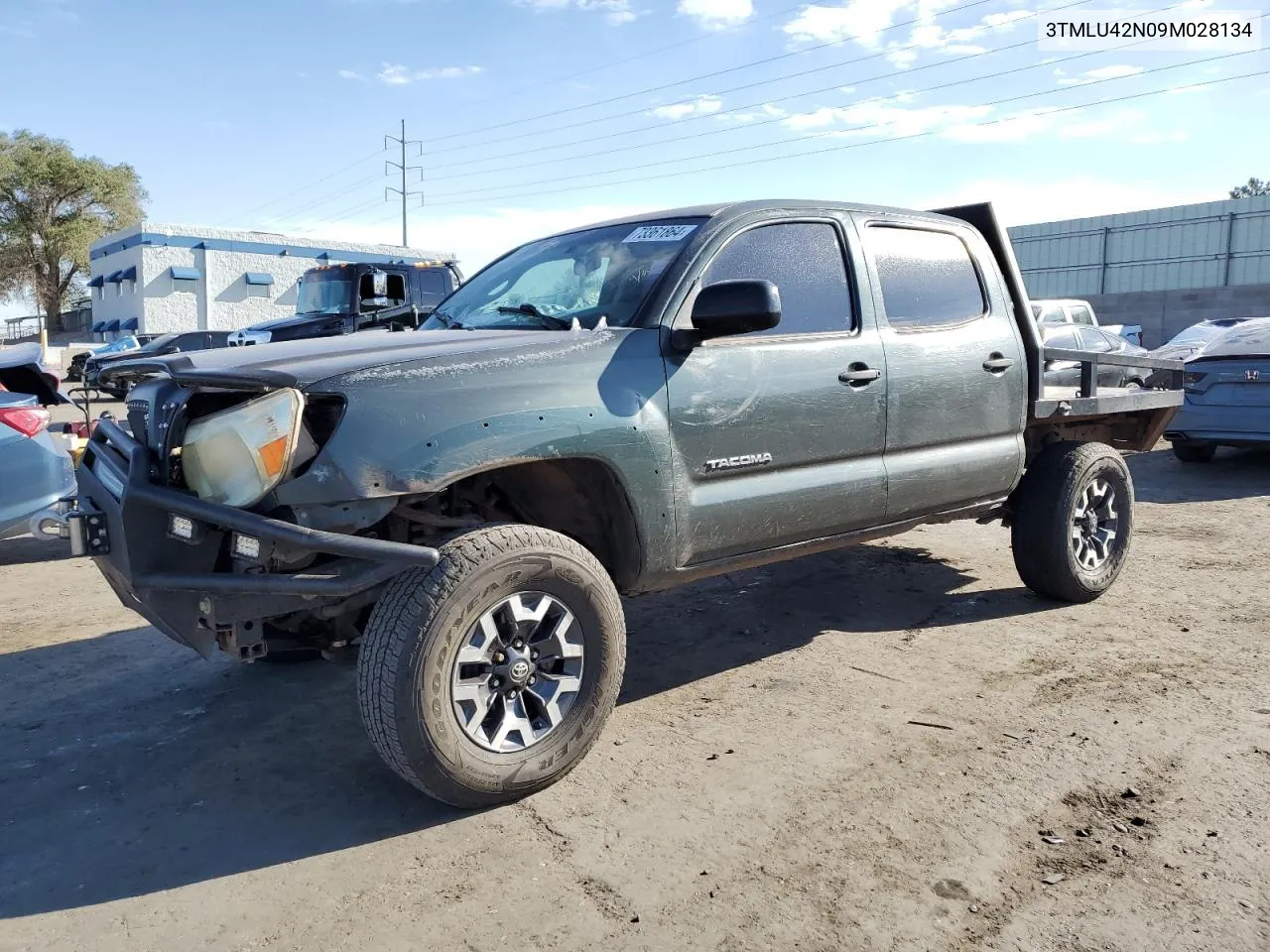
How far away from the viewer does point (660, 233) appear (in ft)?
12.8

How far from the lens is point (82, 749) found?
11.3 feet

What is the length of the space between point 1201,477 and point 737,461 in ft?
→ 26.1

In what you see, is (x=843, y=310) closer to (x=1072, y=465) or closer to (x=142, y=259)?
(x=1072, y=465)

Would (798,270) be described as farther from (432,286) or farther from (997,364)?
(432,286)

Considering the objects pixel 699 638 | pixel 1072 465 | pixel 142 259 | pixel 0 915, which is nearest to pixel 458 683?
pixel 0 915

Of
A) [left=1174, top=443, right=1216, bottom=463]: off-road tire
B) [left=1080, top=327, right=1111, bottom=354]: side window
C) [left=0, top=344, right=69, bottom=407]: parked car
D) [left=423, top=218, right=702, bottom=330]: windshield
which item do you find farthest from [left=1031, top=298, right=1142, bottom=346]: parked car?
[left=0, top=344, right=69, bottom=407]: parked car

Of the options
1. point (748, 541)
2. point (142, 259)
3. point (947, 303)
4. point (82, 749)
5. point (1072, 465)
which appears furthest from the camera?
point (142, 259)

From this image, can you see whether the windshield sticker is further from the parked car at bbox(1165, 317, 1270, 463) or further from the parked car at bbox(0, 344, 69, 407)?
the parked car at bbox(1165, 317, 1270, 463)

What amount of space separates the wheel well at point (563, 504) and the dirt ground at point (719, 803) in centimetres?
69

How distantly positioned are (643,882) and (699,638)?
2082 mm

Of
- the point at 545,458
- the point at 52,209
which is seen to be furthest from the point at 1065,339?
the point at 52,209

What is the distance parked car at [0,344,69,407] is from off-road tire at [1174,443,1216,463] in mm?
10260

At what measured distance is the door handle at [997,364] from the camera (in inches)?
179

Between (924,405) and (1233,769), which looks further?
(924,405)
